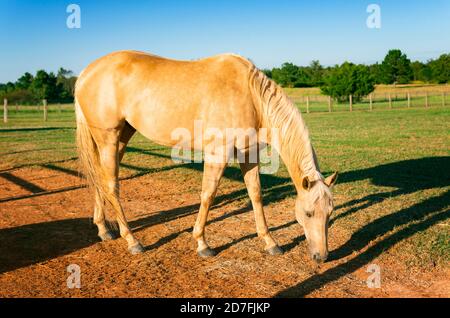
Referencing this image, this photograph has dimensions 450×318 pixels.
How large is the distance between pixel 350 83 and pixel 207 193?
5221cm

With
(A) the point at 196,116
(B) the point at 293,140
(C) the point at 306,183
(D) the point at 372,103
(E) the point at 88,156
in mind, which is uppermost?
(D) the point at 372,103

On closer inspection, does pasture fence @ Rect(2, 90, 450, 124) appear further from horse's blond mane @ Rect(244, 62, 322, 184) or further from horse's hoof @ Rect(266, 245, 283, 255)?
horse's hoof @ Rect(266, 245, 283, 255)

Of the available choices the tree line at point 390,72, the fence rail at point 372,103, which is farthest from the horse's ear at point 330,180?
the tree line at point 390,72

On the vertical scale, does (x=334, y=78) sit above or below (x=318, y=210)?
above

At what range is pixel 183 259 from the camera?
421 centimetres

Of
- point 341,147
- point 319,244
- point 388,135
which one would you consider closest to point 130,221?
point 319,244

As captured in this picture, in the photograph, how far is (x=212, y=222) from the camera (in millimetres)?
5523

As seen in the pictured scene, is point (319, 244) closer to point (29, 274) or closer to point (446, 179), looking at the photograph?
point (29, 274)

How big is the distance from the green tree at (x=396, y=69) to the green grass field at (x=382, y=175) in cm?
6950

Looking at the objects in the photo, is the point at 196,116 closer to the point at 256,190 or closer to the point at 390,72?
the point at 256,190

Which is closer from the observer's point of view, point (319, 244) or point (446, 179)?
point (319, 244)

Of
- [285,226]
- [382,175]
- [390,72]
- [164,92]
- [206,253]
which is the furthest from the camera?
[390,72]

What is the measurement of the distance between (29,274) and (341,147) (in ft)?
34.2

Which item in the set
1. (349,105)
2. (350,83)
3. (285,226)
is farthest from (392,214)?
(350,83)
